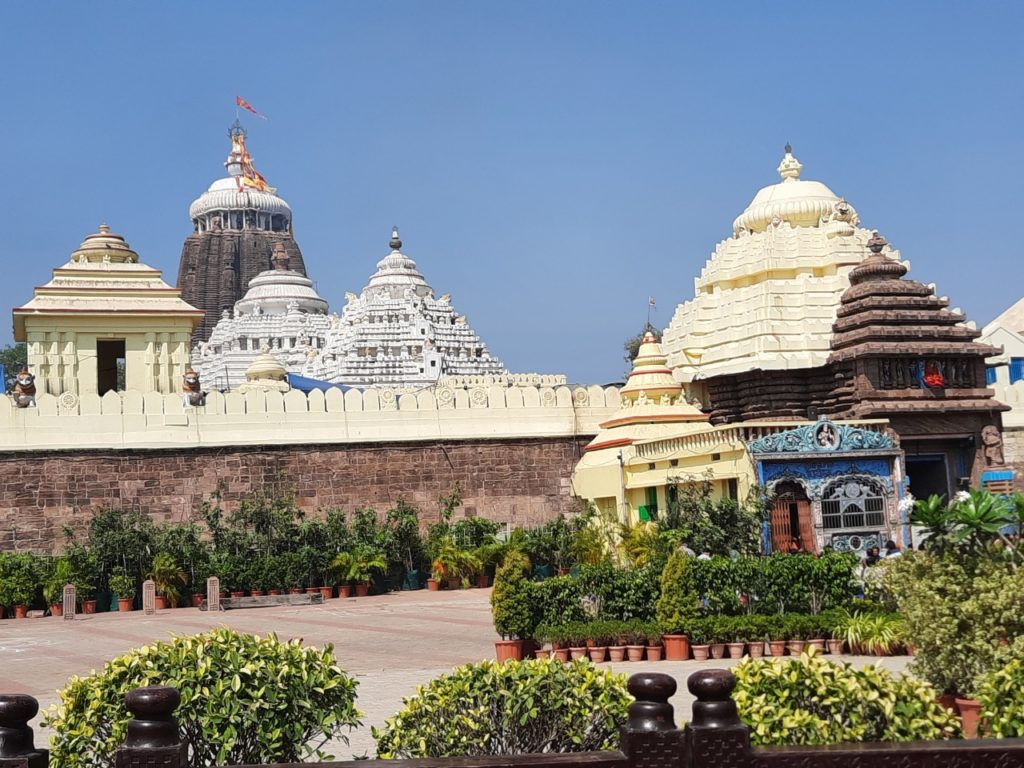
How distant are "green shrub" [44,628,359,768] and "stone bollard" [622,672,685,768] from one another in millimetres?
1741

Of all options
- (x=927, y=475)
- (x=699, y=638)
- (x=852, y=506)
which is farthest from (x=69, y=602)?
(x=927, y=475)

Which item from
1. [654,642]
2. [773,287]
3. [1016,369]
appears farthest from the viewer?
[1016,369]

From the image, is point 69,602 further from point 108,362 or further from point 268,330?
point 268,330

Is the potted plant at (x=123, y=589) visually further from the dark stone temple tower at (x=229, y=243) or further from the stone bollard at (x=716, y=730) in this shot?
the dark stone temple tower at (x=229, y=243)

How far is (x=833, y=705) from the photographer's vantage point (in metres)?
5.95

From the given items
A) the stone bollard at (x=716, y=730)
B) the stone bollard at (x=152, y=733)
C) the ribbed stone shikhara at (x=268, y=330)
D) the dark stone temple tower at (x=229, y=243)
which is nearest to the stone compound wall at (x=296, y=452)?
the stone bollard at (x=152, y=733)

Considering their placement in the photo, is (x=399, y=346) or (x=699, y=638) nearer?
(x=699, y=638)

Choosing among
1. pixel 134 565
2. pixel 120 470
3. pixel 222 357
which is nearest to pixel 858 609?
pixel 134 565

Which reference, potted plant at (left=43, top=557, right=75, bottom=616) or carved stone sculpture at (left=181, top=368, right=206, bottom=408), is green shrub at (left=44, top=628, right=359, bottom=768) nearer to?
potted plant at (left=43, top=557, right=75, bottom=616)

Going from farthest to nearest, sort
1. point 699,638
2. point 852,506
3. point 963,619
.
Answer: point 852,506, point 699,638, point 963,619

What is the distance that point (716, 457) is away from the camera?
2250cm

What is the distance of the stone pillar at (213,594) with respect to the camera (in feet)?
72.6

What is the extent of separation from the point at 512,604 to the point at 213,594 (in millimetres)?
10284

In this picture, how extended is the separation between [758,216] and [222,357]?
3096 centimetres
